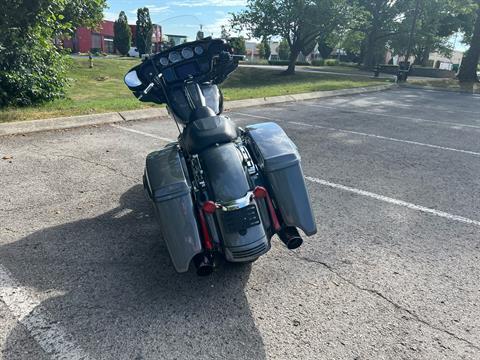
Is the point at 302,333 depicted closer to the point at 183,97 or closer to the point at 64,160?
the point at 183,97

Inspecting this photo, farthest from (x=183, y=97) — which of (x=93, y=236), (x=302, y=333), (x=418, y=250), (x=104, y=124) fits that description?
(x=104, y=124)

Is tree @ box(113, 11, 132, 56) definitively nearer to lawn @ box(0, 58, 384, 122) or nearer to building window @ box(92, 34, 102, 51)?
building window @ box(92, 34, 102, 51)

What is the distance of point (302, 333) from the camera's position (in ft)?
7.86

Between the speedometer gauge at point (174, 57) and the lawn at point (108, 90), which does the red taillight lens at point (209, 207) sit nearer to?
the speedometer gauge at point (174, 57)

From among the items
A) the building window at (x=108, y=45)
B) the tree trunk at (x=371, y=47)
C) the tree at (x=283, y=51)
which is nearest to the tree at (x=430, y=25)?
the tree trunk at (x=371, y=47)

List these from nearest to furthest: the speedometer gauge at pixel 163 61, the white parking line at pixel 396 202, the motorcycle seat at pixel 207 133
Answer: the motorcycle seat at pixel 207 133 → the speedometer gauge at pixel 163 61 → the white parking line at pixel 396 202

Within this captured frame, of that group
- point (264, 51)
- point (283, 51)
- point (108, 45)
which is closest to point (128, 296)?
point (108, 45)

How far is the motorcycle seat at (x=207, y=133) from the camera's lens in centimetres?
287

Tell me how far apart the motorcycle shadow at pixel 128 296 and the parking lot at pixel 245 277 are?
1cm

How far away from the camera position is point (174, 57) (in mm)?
3648

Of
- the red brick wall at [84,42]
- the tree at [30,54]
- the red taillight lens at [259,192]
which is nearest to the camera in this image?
the red taillight lens at [259,192]

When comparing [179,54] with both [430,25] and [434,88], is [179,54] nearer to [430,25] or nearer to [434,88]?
[434,88]

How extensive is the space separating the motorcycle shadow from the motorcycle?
31 centimetres

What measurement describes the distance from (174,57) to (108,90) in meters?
14.1
